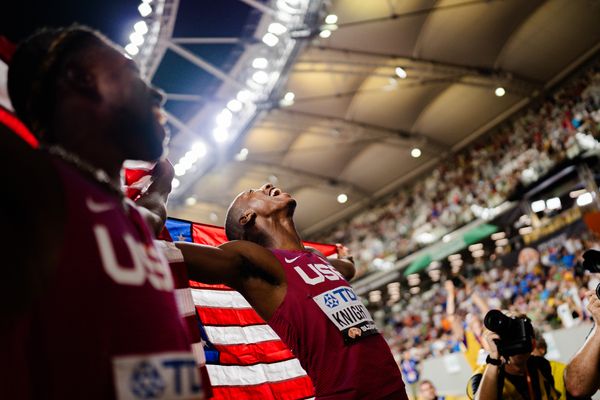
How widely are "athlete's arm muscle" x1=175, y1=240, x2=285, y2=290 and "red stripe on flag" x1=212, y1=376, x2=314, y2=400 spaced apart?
0.86 metres

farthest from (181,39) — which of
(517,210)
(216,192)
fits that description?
(517,210)

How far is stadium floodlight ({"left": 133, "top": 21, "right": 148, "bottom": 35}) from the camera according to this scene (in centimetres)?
1049

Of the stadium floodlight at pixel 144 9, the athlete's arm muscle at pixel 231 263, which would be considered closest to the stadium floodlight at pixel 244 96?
the stadium floodlight at pixel 144 9

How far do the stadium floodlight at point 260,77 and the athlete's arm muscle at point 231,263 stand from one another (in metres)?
10.6

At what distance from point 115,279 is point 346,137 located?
16107mm

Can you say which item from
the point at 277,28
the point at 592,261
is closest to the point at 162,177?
the point at 592,261

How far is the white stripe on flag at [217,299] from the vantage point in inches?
118

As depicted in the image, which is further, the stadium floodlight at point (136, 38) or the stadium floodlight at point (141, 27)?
the stadium floodlight at point (136, 38)

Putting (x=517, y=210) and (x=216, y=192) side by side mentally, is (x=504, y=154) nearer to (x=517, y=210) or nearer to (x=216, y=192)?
(x=517, y=210)

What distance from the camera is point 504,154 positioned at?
51.0ft

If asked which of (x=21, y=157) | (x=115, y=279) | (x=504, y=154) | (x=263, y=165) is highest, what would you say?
(x=263, y=165)

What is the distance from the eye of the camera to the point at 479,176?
16141mm

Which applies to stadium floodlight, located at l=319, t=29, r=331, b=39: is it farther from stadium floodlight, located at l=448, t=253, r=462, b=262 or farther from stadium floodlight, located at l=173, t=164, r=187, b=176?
stadium floodlight, located at l=448, t=253, r=462, b=262

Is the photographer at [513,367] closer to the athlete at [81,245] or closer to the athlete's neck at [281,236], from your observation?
the athlete's neck at [281,236]
